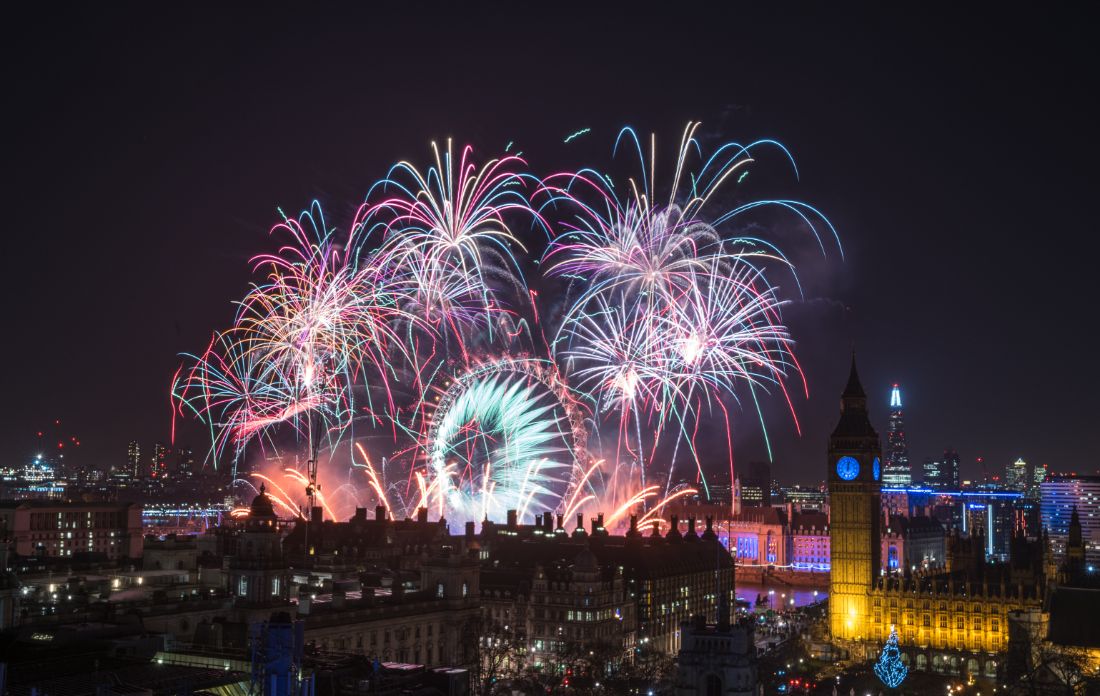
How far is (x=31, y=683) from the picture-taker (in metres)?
39.9

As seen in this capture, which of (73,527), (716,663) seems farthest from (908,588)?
(73,527)

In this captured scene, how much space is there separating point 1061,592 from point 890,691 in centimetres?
1680

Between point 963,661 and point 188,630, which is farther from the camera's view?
point 963,661

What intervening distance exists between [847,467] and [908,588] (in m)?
16.5

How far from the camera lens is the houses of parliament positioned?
105750 millimetres

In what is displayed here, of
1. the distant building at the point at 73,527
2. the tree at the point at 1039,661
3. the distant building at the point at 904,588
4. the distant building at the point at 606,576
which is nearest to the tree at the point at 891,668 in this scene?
the tree at the point at 1039,661

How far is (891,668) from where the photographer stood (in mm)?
91562

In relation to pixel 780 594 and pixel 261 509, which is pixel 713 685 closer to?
pixel 261 509

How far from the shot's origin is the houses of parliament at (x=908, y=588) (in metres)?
106

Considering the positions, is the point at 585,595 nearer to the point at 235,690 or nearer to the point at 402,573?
the point at 402,573

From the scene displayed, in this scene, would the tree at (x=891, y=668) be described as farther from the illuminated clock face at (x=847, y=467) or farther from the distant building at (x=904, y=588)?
the illuminated clock face at (x=847, y=467)

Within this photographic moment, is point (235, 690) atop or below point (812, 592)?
atop

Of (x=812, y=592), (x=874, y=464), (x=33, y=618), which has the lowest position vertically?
(x=812, y=592)

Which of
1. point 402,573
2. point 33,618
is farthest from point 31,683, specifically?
point 402,573
